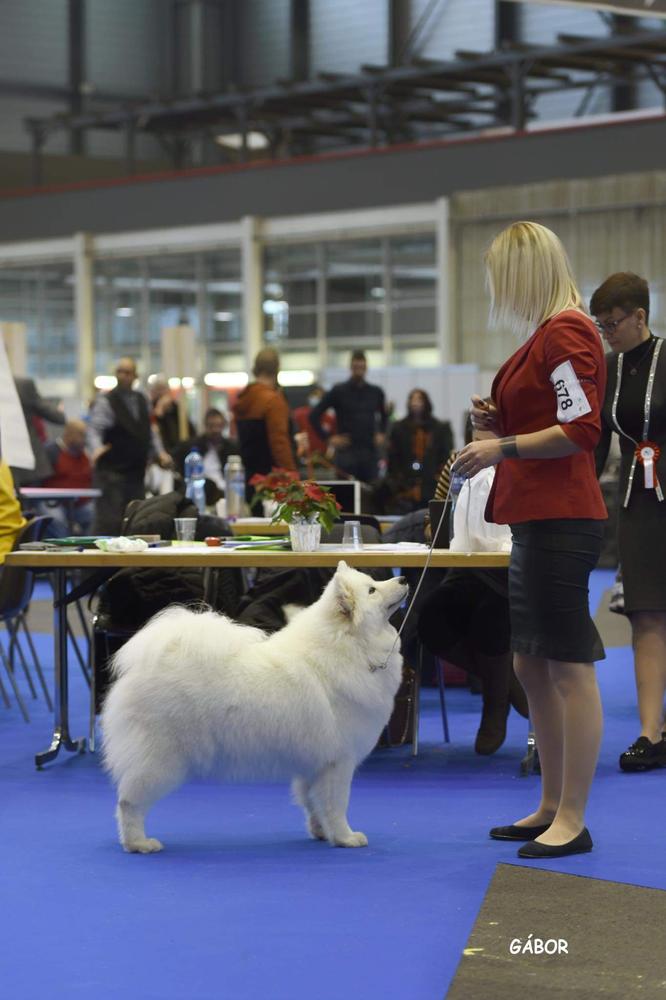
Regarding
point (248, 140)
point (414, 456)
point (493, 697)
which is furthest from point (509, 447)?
point (248, 140)

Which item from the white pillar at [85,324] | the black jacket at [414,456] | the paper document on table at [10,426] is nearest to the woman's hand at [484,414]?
the paper document on table at [10,426]

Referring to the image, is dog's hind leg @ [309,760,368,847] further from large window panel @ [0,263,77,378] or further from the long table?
large window panel @ [0,263,77,378]

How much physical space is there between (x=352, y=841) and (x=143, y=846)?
1.79 ft

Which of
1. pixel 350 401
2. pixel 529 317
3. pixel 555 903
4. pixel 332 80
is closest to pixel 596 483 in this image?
pixel 529 317

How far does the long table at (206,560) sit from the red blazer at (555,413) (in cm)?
95

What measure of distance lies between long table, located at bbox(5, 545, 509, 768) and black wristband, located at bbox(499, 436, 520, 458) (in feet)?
3.64

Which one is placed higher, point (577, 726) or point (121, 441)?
point (121, 441)

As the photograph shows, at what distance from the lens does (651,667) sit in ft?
15.1

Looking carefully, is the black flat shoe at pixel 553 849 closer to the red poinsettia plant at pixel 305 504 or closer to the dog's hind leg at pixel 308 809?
the dog's hind leg at pixel 308 809

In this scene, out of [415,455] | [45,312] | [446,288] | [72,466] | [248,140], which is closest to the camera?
[415,455]

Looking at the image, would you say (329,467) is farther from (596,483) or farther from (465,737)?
(596,483)

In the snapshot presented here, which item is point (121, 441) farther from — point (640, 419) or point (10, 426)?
point (640, 419)

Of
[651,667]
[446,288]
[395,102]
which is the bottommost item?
[651,667]

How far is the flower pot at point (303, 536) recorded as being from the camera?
4590mm
